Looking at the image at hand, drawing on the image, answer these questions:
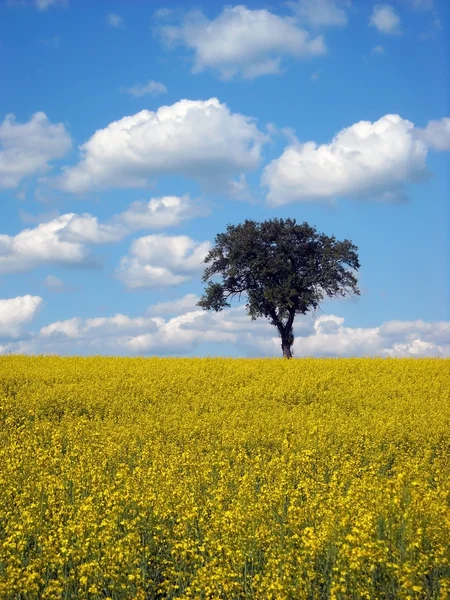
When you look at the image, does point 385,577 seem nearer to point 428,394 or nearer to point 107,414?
point 107,414

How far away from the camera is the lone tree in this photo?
45156mm

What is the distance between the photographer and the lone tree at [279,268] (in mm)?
45156

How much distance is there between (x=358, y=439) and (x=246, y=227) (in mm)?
32961

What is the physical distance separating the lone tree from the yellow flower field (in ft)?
61.3

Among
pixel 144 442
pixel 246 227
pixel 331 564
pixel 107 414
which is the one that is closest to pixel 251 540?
pixel 331 564

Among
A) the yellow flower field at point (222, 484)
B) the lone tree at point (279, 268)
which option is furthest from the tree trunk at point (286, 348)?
the yellow flower field at point (222, 484)

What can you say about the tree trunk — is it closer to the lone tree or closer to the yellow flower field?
the lone tree

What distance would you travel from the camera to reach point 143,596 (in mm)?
6562

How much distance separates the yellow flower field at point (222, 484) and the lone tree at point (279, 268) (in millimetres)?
18674

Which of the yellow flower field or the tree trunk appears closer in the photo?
the yellow flower field

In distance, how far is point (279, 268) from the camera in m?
45.2

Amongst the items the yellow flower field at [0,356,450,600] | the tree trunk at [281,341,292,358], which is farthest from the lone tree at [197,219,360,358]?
the yellow flower field at [0,356,450,600]

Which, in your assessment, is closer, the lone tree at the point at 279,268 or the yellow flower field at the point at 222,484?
the yellow flower field at the point at 222,484

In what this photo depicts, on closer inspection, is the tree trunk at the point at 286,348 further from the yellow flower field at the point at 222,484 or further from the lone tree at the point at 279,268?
the yellow flower field at the point at 222,484
